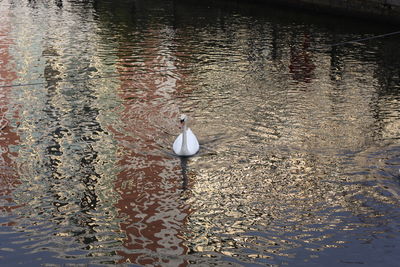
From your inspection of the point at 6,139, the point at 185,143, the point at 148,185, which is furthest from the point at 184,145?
the point at 6,139

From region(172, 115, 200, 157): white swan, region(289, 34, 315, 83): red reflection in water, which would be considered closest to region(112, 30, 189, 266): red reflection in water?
region(172, 115, 200, 157): white swan

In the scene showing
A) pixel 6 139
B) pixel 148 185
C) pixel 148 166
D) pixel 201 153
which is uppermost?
pixel 6 139

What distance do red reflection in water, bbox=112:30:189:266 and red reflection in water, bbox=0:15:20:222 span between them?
225 cm

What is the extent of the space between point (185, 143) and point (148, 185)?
65.8 inches

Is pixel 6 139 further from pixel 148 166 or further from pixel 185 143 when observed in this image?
pixel 185 143

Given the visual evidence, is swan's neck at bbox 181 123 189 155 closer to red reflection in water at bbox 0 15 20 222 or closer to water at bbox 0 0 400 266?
water at bbox 0 0 400 266

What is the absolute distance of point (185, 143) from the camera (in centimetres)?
1534

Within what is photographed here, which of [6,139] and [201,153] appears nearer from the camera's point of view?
[201,153]

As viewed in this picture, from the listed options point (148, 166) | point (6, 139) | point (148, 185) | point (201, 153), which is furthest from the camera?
point (6, 139)

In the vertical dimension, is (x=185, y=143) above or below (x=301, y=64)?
below

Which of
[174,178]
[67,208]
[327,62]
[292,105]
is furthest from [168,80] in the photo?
[67,208]

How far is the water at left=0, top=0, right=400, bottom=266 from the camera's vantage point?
467 inches

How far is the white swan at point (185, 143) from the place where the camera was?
1530cm

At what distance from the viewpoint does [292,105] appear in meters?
19.7
